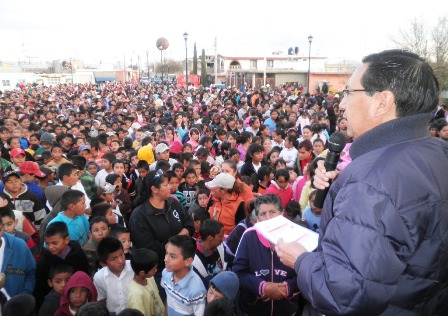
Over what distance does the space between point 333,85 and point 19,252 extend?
4118 centimetres

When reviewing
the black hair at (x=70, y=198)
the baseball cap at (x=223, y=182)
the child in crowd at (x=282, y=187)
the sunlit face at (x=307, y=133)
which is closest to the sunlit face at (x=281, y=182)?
the child in crowd at (x=282, y=187)

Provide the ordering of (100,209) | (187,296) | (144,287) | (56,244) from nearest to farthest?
(187,296)
(144,287)
(56,244)
(100,209)

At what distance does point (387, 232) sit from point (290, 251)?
46 centimetres

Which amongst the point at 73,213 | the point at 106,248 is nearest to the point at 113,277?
the point at 106,248

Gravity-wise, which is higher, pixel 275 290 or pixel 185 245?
pixel 185 245

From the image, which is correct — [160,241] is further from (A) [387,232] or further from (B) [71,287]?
(A) [387,232]

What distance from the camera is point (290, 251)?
1.54 m

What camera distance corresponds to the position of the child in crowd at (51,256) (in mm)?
3629

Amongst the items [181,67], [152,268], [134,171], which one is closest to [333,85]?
[134,171]

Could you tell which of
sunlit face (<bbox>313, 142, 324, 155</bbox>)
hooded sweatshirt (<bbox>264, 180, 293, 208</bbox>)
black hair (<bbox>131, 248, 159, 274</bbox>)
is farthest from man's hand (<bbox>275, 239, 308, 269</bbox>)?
sunlit face (<bbox>313, 142, 324, 155</bbox>)

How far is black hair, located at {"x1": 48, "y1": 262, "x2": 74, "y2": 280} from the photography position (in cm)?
347

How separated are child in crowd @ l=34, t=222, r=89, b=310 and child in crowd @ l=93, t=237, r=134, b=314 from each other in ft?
1.29

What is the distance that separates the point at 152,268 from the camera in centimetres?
346

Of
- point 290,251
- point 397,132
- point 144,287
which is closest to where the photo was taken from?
point 397,132
